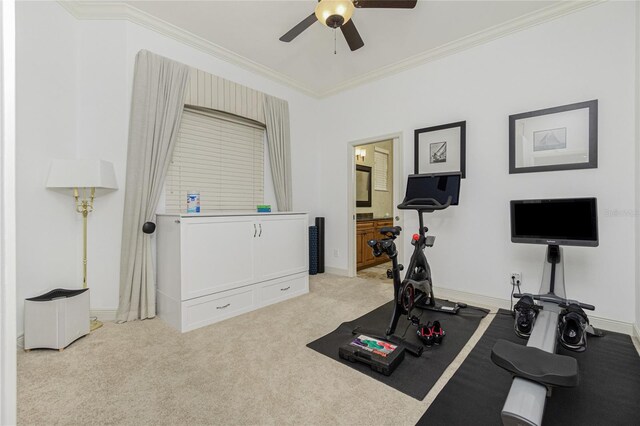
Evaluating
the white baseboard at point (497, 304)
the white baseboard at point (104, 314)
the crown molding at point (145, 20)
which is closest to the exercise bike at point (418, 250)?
the white baseboard at point (497, 304)

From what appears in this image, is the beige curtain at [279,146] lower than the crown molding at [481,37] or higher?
lower

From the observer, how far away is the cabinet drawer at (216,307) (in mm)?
2602

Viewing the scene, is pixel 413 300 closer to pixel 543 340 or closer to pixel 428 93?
pixel 543 340

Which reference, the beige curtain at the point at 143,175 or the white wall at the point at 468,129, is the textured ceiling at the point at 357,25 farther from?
the beige curtain at the point at 143,175

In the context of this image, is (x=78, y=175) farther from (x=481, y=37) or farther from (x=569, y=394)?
(x=481, y=37)

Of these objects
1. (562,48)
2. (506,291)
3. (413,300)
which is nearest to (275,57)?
(562,48)

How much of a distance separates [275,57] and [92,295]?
3.50m

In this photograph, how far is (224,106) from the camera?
11.5 ft

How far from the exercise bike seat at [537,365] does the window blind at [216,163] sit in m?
3.19

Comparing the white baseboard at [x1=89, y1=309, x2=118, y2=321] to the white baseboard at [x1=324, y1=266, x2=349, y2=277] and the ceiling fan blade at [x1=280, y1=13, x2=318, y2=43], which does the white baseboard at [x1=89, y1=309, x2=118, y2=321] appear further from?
the ceiling fan blade at [x1=280, y1=13, x2=318, y2=43]

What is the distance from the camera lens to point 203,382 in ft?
5.95

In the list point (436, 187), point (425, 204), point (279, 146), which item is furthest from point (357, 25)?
point (425, 204)

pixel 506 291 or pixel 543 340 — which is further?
pixel 506 291

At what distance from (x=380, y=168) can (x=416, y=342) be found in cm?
452
